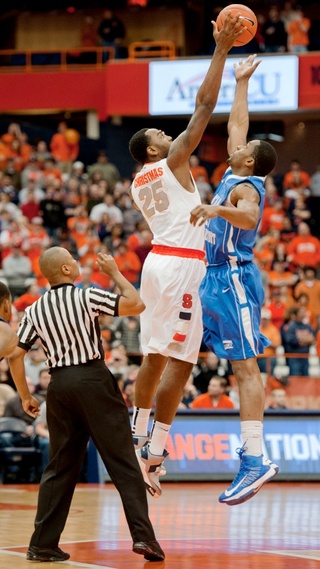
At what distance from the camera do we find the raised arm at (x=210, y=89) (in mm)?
8375

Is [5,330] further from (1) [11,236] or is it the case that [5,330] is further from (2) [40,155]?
(2) [40,155]

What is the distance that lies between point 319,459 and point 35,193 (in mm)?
10726

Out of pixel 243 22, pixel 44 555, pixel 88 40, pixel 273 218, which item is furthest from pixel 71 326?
pixel 88 40

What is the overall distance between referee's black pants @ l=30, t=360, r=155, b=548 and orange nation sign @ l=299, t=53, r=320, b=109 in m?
19.7

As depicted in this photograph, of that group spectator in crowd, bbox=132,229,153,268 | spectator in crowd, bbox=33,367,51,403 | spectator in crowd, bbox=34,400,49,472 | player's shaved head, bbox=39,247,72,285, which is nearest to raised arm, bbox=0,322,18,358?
player's shaved head, bbox=39,247,72,285

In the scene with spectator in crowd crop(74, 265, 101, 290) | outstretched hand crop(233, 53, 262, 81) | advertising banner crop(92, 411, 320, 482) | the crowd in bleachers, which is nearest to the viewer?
outstretched hand crop(233, 53, 262, 81)

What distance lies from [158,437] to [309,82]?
18.9 meters

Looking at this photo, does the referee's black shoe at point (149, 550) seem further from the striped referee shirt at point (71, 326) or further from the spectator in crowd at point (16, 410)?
the spectator in crowd at point (16, 410)

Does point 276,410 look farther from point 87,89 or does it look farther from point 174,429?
point 87,89

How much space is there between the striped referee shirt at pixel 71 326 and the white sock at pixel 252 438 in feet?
4.35

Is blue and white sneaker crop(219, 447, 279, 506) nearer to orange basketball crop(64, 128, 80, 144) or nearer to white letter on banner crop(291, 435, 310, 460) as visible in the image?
white letter on banner crop(291, 435, 310, 460)

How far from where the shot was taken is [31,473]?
48.5ft

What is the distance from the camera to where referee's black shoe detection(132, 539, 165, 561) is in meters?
7.67

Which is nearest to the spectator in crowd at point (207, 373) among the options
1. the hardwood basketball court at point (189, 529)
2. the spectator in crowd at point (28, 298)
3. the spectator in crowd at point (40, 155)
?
the hardwood basketball court at point (189, 529)
